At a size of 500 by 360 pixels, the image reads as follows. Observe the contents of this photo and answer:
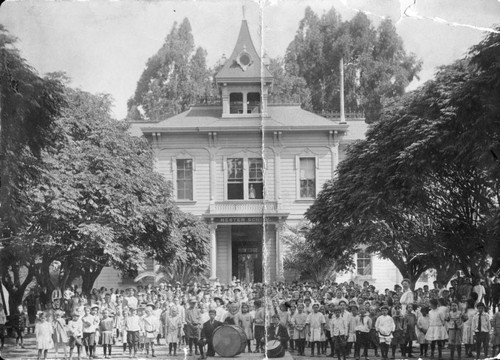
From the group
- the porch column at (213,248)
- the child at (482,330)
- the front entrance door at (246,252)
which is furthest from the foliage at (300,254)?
the child at (482,330)

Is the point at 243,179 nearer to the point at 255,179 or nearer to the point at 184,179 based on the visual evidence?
the point at 255,179

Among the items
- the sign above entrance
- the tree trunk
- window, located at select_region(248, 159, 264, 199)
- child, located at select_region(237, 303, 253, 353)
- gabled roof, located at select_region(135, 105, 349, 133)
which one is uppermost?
gabled roof, located at select_region(135, 105, 349, 133)

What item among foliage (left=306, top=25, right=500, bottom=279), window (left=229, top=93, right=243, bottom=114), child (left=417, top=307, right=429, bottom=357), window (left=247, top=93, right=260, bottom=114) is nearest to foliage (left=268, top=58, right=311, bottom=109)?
window (left=247, top=93, right=260, bottom=114)

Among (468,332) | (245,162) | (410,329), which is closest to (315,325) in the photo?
(410,329)

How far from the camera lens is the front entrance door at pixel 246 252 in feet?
90.2

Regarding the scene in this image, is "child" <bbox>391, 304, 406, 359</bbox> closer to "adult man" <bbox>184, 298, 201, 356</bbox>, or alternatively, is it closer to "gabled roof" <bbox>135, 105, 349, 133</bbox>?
"adult man" <bbox>184, 298, 201, 356</bbox>

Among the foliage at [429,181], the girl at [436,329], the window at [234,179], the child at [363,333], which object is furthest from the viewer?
the window at [234,179]

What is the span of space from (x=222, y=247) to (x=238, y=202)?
1.61 m

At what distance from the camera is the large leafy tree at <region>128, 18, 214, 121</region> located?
23.8 metres

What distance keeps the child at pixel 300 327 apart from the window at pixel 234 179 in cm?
406

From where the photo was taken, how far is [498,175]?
73.0 ft

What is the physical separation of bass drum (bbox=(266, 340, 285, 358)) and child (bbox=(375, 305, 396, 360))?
299cm

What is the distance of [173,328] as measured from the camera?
26.0 m

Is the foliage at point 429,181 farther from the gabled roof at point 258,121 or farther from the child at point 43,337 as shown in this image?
the child at point 43,337
